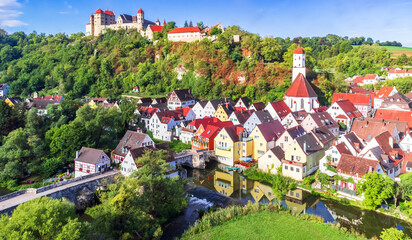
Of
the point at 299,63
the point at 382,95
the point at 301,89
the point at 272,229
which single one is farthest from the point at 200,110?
the point at 272,229

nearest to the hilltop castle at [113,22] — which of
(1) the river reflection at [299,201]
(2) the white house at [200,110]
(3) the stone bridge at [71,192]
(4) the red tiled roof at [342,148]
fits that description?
(2) the white house at [200,110]

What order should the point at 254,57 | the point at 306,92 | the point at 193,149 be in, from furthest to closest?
the point at 254,57 → the point at 306,92 → the point at 193,149

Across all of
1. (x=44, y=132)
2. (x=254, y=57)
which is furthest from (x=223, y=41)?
(x=44, y=132)

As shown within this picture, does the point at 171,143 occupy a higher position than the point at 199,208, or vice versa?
the point at 171,143

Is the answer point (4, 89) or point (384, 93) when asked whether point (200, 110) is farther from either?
point (4, 89)

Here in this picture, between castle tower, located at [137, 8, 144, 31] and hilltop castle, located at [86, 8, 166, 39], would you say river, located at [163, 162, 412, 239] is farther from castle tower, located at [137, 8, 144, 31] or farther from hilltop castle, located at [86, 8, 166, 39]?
castle tower, located at [137, 8, 144, 31]

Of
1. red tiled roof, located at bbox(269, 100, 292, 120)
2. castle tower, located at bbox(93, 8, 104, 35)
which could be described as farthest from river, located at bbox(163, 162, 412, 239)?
castle tower, located at bbox(93, 8, 104, 35)

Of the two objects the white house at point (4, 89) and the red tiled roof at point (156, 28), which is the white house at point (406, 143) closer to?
the red tiled roof at point (156, 28)

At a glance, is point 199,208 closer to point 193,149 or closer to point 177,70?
point 193,149
